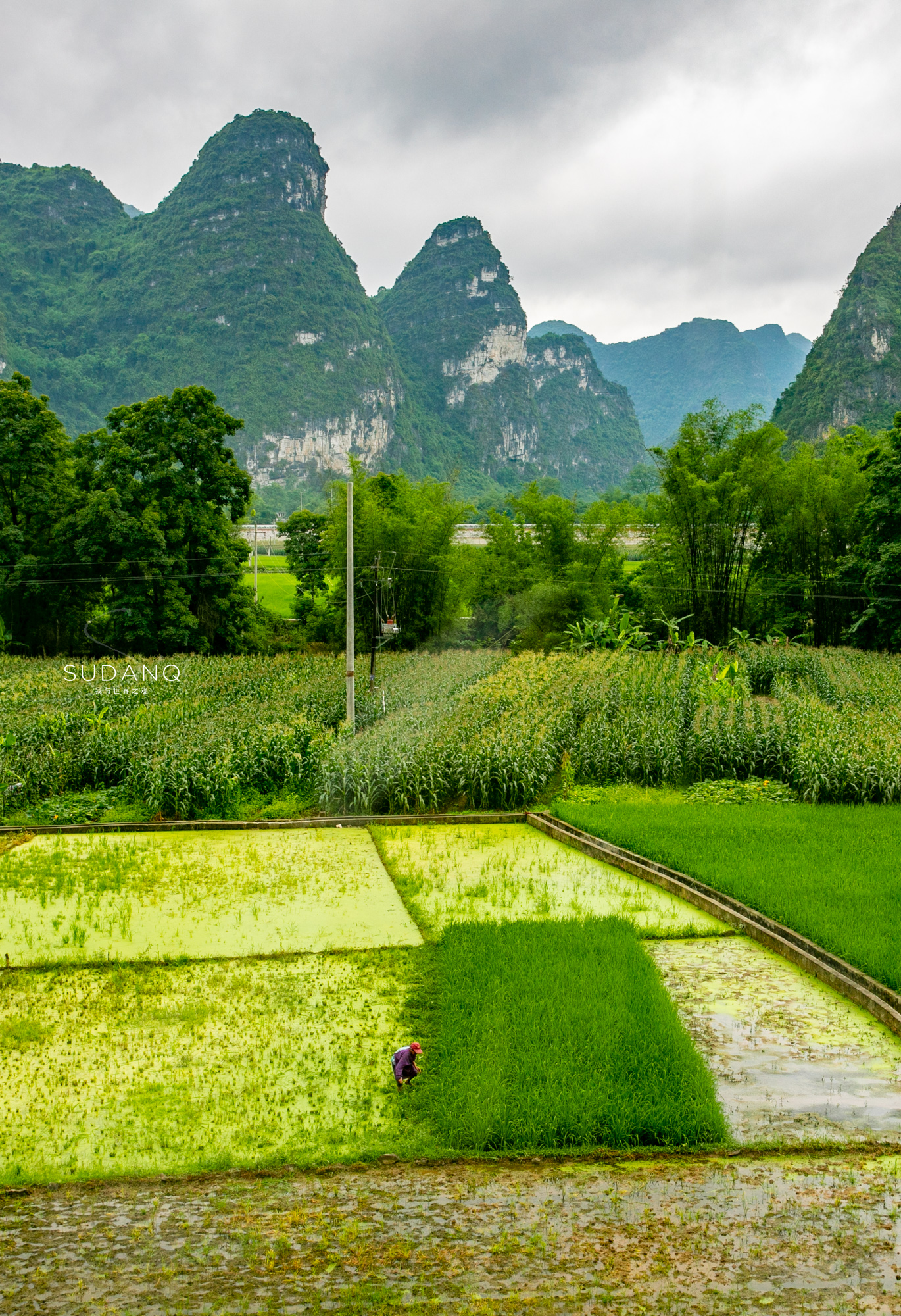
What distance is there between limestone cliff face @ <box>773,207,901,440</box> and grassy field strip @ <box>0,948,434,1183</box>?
6928cm

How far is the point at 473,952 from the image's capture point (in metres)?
7.59

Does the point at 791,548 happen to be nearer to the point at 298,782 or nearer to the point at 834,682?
the point at 834,682

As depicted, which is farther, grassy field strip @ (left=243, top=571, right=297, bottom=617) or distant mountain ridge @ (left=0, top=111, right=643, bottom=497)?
distant mountain ridge @ (left=0, top=111, right=643, bottom=497)

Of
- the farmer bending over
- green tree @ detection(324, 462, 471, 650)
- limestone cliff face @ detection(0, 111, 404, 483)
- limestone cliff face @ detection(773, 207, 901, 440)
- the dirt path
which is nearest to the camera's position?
the dirt path

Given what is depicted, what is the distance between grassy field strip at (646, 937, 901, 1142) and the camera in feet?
17.1

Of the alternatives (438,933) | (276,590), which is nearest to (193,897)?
(438,933)

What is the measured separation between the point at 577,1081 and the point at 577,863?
542cm

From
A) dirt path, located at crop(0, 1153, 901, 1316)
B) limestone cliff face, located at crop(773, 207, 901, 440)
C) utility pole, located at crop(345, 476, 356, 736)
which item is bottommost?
dirt path, located at crop(0, 1153, 901, 1316)

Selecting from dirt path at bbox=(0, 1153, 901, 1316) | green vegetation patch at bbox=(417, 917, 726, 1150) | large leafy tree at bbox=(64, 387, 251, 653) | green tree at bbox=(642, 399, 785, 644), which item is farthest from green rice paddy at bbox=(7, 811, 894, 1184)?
green tree at bbox=(642, 399, 785, 644)

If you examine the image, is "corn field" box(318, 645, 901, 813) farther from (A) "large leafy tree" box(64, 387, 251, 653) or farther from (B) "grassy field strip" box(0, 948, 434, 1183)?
(A) "large leafy tree" box(64, 387, 251, 653)

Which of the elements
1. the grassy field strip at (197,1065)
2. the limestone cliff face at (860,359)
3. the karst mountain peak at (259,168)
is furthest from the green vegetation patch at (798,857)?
the karst mountain peak at (259,168)

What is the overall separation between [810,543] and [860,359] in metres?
48.8

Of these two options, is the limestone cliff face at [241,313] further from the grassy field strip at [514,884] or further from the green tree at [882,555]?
the grassy field strip at [514,884]

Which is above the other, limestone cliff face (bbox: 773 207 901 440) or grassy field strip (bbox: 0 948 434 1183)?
limestone cliff face (bbox: 773 207 901 440)
